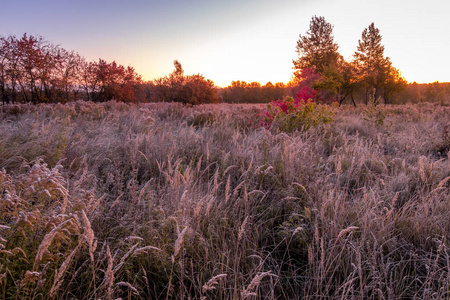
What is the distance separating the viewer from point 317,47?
3753 centimetres

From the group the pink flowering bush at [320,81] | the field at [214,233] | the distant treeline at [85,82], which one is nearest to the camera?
the field at [214,233]

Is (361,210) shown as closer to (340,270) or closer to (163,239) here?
(340,270)

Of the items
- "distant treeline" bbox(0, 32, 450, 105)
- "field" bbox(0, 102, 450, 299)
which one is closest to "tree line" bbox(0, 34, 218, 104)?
"distant treeline" bbox(0, 32, 450, 105)

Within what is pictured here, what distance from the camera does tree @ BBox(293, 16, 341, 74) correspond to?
36781 millimetres

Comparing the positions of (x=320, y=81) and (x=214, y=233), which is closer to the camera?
(x=214, y=233)

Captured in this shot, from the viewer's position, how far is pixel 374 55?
34.2m

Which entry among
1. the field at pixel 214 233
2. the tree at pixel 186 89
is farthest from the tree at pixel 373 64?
the field at pixel 214 233

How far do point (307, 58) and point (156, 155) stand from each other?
3885 centimetres

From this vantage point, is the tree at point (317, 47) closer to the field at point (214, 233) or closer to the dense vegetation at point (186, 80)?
the dense vegetation at point (186, 80)

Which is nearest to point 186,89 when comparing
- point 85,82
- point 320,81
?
point 85,82

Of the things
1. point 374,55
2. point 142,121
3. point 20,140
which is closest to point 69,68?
point 142,121

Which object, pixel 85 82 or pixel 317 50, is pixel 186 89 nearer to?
pixel 85 82

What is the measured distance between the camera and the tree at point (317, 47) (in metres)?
36.8

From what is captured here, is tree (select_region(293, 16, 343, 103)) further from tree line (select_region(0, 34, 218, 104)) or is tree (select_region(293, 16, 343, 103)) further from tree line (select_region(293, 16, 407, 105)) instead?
tree line (select_region(0, 34, 218, 104))
